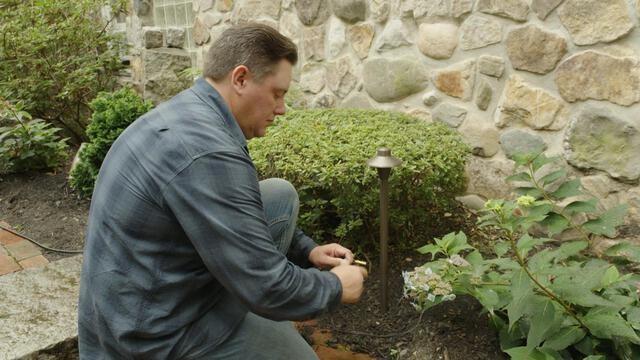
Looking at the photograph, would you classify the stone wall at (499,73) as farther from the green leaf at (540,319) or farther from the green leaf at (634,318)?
the green leaf at (540,319)

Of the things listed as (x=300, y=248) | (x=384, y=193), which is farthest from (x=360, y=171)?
(x=300, y=248)

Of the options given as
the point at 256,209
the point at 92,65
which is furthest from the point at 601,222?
the point at 92,65

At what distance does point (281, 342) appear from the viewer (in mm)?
1551

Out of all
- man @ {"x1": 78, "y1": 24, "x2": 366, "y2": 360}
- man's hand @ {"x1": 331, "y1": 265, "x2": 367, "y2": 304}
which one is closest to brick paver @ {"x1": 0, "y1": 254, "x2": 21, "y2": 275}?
man @ {"x1": 78, "y1": 24, "x2": 366, "y2": 360}

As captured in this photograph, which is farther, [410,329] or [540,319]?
[410,329]

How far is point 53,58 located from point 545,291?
16.1ft

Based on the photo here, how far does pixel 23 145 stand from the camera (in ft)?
13.4

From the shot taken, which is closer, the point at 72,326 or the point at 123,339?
the point at 123,339

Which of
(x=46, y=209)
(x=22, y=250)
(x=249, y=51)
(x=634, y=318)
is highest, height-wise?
(x=249, y=51)

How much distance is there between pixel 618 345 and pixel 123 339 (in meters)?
1.43

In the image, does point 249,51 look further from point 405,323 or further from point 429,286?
point 405,323

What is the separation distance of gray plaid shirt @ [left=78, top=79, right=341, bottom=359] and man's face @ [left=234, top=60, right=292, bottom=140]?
7 cm

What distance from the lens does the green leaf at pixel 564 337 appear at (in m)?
1.62

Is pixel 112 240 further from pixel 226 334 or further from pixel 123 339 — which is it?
pixel 226 334
